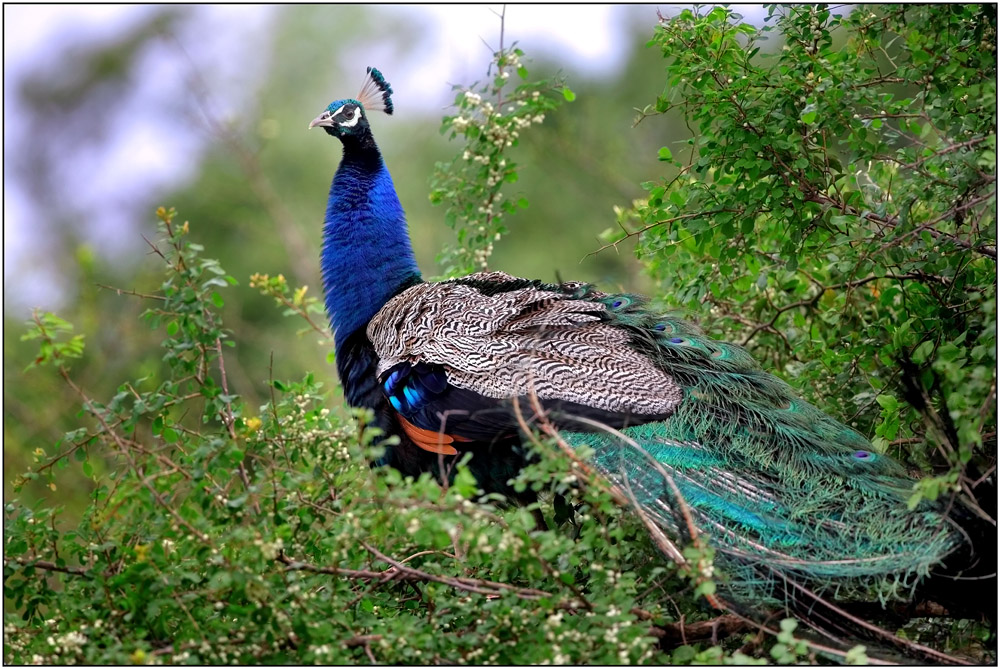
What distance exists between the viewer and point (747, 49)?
147 inches

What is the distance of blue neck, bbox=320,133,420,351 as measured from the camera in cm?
444

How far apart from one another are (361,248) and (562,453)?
2.08 m

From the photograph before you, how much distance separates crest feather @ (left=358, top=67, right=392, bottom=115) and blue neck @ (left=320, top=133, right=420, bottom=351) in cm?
50

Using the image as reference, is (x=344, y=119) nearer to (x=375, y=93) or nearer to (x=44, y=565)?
(x=375, y=93)

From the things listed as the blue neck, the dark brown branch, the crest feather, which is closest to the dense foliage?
the dark brown branch

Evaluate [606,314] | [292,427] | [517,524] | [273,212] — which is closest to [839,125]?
[606,314]

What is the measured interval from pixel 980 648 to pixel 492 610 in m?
1.45

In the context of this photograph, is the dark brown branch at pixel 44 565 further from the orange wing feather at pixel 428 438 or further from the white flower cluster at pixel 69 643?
the orange wing feather at pixel 428 438

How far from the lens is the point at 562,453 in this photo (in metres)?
2.70

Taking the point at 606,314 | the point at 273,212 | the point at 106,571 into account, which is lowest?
the point at 106,571

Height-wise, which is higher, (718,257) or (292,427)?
(718,257)

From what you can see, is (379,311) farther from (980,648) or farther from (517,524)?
(980,648)

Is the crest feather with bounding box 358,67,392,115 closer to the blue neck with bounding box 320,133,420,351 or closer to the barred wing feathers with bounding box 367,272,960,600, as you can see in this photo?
the blue neck with bounding box 320,133,420,351

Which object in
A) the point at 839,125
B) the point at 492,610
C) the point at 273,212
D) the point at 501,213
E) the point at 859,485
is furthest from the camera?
the point at 273,212
